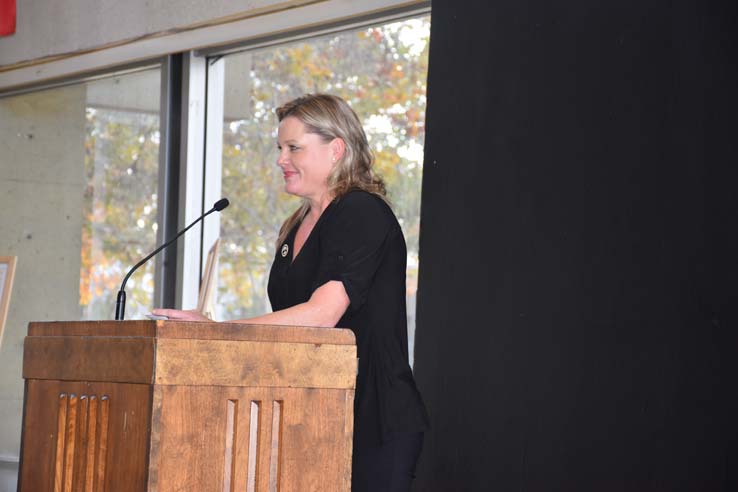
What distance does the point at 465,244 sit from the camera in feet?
9.71

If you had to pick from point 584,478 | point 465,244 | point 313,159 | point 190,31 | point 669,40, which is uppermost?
point 190,31

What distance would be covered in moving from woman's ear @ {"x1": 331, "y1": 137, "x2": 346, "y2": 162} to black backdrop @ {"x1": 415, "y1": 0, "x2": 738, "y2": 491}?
552 millimetres

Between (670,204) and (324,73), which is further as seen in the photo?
(324,73)

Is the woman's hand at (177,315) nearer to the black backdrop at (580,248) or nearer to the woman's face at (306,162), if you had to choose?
the woman's face at (306,162)

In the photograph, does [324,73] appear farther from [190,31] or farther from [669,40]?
[669,40]

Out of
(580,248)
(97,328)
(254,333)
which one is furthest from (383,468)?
(580,248)

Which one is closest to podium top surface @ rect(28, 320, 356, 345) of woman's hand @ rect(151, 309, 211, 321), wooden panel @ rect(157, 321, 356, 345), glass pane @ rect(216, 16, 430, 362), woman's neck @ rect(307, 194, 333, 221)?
wooden panel @ rect(157, 321, 356, 345)

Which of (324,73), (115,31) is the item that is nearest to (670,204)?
(115,31)

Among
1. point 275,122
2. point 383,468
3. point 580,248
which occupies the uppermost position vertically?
point 275,122

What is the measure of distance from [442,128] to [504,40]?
1.00ft

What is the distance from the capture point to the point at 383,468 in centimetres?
219

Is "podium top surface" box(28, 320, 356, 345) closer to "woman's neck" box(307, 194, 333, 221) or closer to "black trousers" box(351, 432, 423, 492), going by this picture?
"black trousers" box(351, 432, 423, 492)

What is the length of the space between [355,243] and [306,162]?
315 millimetres

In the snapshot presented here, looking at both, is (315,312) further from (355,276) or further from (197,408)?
(197,408)
